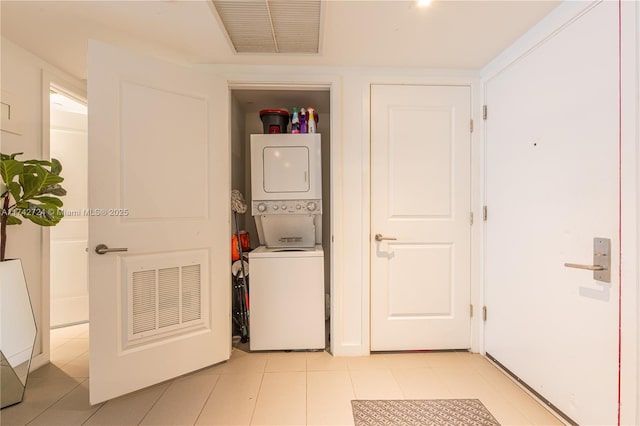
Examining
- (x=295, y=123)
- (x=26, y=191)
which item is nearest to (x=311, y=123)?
(x=295, y=123)

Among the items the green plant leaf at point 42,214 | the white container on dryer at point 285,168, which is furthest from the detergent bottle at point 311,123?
the green plant leaf at point 42,214

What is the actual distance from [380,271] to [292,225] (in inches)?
34.9

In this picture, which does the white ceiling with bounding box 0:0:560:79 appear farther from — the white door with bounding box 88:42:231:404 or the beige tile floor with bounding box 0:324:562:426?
the beige tile floor with bounding box 0:324:562:426

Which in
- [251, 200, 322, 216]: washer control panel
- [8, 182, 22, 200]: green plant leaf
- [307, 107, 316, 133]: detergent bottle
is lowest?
[251, 200, 322, 216]: washer control panel

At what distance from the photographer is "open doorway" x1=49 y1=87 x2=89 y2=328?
269 cm

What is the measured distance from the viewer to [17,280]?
1.62m

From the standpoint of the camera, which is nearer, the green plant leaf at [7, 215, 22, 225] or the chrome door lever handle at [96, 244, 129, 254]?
the chrome door lever handle at [96, 244, 129, 254]

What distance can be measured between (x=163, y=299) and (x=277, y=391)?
37.8 inches

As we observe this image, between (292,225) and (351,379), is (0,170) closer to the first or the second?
(292,225)

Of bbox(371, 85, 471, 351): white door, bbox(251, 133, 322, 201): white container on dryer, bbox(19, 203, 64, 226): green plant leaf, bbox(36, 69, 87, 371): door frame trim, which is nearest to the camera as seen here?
bbox(19, 203, 64, 226): green plant leaf

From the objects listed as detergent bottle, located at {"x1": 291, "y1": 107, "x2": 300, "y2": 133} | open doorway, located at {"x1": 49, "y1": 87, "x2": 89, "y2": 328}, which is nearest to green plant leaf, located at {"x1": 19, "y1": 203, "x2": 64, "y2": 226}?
open doorway, located at {"x1": 49, "y1": 87, "x2": 89, "y2": 328}

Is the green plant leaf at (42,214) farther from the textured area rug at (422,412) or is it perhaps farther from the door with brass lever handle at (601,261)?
the door with brass lever handle at (601,261)

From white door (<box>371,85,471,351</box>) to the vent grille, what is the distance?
52.9 inches

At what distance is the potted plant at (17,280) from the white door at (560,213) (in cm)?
291
